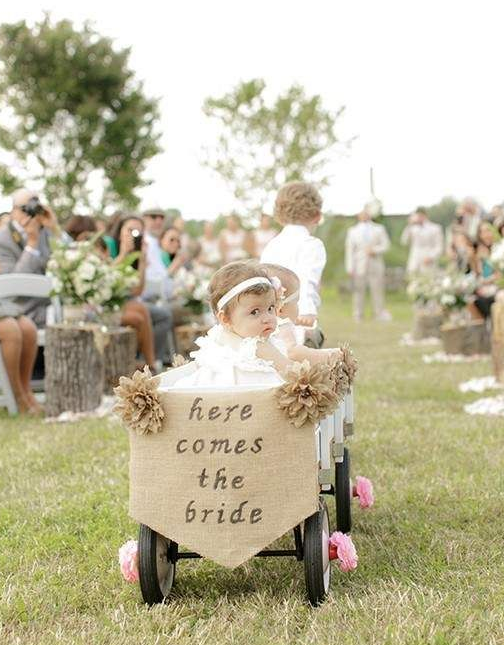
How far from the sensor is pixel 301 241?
565 centimetres

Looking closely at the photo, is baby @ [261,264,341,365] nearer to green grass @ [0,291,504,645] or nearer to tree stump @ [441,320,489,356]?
green grass @ [0,291,504,645]

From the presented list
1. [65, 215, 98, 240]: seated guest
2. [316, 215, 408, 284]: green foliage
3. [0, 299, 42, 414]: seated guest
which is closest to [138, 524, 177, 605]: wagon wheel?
[0, 299, 42, 414]: seated guest

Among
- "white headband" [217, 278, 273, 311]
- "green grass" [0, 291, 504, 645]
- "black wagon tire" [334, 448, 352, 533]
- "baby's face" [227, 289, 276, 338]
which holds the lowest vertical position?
"green grass" [0, 291, 504, 645]

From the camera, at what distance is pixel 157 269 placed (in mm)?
11273

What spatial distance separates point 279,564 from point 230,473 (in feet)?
2.48

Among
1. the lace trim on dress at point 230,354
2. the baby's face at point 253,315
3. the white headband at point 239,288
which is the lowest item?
the lace trim on dress at point 230,354

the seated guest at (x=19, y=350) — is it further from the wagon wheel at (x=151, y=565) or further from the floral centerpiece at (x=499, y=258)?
the wagon wheel at (x=151, y=565)

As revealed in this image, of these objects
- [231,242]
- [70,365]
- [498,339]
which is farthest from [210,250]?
[70,365]

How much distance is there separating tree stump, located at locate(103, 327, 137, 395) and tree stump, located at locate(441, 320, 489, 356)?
512cm

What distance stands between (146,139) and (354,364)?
24597 mm

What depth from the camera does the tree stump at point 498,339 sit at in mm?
9609

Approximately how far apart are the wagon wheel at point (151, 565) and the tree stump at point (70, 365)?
4539 millimetres

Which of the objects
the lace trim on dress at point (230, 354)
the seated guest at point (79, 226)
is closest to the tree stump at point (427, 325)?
→ the seated guest at point (79, 226)

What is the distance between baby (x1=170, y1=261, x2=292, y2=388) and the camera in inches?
150
